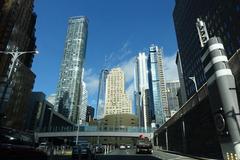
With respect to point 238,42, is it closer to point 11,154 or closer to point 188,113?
point 188,113

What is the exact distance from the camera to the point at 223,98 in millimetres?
20797

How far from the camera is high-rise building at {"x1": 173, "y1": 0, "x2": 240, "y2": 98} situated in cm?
6309

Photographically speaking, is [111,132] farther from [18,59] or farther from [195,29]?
[195,29]

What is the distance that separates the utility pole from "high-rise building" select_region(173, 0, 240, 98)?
42.0 m

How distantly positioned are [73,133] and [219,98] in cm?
8788

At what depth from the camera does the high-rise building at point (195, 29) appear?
207 feet

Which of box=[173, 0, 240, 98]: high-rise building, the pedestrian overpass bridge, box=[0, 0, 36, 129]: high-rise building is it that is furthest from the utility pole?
the pedestrian overpass bridge

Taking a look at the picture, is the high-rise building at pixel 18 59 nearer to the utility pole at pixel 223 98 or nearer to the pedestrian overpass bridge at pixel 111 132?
the pedestrian overpass bridge at pixel 111 132

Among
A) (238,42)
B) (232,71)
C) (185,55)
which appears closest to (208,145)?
(232,71)

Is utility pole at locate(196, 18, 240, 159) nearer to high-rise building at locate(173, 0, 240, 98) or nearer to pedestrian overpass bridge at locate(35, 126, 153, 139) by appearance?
high-rise building at locate(173, 0, 240, 98)

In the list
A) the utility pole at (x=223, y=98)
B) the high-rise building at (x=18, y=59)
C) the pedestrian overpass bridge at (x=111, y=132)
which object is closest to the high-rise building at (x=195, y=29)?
the pedestrian overpass bridge at (x=111, y=132)

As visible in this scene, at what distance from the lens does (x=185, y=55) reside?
11025cm

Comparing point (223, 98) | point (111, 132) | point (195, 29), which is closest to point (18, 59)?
point (111, 132)

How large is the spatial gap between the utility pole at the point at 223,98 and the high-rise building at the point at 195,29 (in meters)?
42.0
